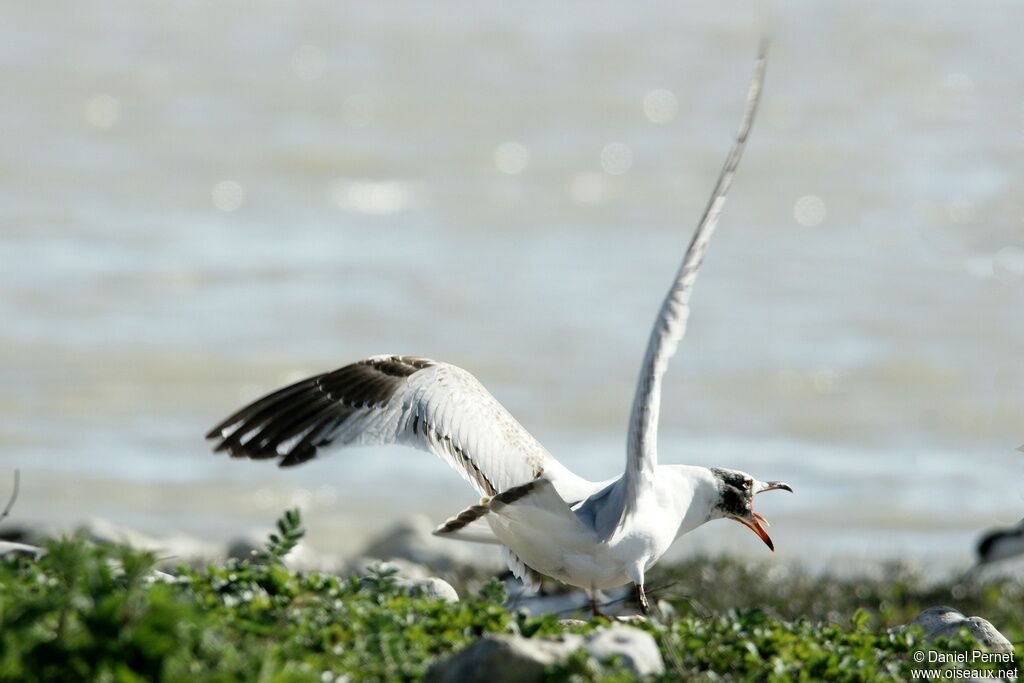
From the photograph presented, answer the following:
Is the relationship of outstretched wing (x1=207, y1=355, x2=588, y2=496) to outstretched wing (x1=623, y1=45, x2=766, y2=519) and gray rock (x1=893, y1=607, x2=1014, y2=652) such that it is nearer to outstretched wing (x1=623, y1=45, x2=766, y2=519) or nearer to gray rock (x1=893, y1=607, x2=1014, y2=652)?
outstretched wing (x1=623, y1=45, x2=766, y2=519)

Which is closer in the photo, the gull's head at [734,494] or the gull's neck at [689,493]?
the gull's neck at [689,493]

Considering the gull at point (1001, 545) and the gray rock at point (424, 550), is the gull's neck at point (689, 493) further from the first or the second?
the gull at point (1001, 545)

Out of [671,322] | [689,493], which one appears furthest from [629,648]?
[689,493]

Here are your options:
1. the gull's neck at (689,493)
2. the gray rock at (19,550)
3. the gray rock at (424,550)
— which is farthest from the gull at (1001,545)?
the gray rock at (19,550)

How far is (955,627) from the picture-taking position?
241 inches

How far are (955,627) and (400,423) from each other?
2453 millimetres

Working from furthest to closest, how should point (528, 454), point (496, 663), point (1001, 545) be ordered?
point (1001, 545)
point (528, 454)
point (496, 663)

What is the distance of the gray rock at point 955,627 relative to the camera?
590 cm

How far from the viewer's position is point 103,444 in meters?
13.9

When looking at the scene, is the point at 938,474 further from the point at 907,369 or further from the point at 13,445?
the point at 13,445

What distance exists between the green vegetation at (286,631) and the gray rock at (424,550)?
543 cm

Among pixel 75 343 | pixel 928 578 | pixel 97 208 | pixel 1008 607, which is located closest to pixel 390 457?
pixel 75 343

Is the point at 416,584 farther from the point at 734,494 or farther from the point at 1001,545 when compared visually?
the point at 1001,545

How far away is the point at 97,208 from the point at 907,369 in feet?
35.1
